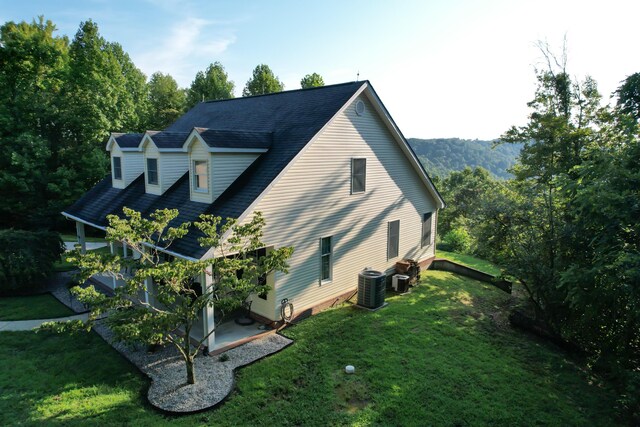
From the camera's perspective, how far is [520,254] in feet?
42.7

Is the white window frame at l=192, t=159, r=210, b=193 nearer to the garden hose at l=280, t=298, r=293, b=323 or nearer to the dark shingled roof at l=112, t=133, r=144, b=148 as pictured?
the garden hose at l=280, t=298, r=293, b=323

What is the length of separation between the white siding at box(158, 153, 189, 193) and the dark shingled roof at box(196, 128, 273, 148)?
2457mm

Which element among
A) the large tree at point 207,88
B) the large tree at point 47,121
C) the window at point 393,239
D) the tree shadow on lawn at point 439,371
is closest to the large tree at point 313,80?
the large tree at point 207,88

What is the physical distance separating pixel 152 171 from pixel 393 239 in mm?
10110

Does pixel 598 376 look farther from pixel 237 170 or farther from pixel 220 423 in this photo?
pixel 237 170

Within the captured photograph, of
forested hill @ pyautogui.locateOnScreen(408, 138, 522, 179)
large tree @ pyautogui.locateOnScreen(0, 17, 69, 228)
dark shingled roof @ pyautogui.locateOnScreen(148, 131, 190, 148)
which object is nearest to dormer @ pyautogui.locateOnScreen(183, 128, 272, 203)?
dark shingled roof @ pyautogui.locateOnScreen(148, 131, 190, 148)

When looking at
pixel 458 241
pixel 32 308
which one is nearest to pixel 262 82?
pixel 458 241

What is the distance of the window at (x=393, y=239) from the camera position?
→ 15.9 m

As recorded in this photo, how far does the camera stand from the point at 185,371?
29.0 ft

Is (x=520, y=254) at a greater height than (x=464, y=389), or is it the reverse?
(x=520, y=254)

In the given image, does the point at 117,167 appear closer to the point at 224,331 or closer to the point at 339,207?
the point at 224,331

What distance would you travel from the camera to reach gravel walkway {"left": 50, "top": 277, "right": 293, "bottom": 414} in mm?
7734

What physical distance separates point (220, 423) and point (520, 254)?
11.1 meters

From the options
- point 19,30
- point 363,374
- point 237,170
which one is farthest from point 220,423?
point 19,30
